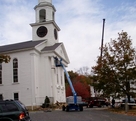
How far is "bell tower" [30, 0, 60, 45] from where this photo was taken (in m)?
42.0

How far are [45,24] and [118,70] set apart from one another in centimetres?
2038

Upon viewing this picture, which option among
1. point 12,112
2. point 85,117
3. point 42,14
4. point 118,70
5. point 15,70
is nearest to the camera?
point 12,112

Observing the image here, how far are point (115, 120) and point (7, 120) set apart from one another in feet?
25.9

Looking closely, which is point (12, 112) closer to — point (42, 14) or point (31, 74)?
point (31, 74)

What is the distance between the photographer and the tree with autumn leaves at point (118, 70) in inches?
1030

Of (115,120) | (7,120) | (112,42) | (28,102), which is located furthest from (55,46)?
(7,120)

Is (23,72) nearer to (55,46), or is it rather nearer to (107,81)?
(55,46)

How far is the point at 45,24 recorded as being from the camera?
42406 mm

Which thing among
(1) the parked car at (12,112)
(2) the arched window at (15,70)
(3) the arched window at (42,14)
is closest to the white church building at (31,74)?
(2) the arched window at (15,70)

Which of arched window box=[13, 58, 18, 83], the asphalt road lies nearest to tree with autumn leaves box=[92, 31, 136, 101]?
the asphalt road

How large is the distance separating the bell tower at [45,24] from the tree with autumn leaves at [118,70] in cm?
1641

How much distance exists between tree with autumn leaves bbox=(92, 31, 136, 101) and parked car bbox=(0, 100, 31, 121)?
57.5 feet

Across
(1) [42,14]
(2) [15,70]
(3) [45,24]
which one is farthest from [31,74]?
(1) [42,14]

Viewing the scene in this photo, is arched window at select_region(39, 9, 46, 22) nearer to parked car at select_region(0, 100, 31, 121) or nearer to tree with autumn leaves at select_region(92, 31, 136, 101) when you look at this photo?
tree with autumn leaves at select_region(92, 31, 136, 101)
